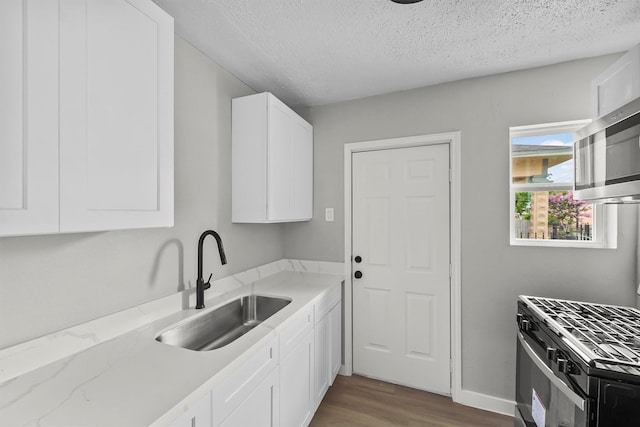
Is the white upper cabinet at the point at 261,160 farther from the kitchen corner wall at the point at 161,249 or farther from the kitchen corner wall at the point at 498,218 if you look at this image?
the kitchen corner wall at the point at 498,218

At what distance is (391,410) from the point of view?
2127mm

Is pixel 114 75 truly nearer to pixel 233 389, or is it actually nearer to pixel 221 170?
pixel 221 170

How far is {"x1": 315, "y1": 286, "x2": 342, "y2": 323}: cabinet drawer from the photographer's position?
2046 mm

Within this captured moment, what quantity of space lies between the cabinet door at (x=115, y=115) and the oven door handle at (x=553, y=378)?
180cm

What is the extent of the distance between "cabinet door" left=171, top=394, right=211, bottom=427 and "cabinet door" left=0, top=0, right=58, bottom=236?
0.68m

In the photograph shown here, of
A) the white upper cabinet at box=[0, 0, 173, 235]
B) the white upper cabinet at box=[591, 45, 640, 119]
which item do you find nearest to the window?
the white upper cabinet at box=[591, 45, 640, 119]

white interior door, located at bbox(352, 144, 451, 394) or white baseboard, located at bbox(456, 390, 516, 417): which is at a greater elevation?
white interior door, located at bbox(352, 144, 451, 394)

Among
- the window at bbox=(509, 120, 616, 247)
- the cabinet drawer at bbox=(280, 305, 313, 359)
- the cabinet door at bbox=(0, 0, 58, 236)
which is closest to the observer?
the cabinet door at bbox=(0, 0, 58, 236)

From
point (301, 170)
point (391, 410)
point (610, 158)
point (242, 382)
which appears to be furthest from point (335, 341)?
point (610, 158)

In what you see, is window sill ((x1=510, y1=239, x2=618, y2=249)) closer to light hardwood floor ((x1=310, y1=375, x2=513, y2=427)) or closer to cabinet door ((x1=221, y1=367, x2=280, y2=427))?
light hardwood floor ((x1=310, y1=375, x2=513, y2=427))

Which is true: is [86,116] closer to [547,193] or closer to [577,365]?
[577,365]

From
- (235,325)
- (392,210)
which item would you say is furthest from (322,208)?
(235,325)

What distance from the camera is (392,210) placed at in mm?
2459

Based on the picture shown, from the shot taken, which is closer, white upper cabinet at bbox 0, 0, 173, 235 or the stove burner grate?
white upper cabinet at bbox 0, 0, 173, 235
